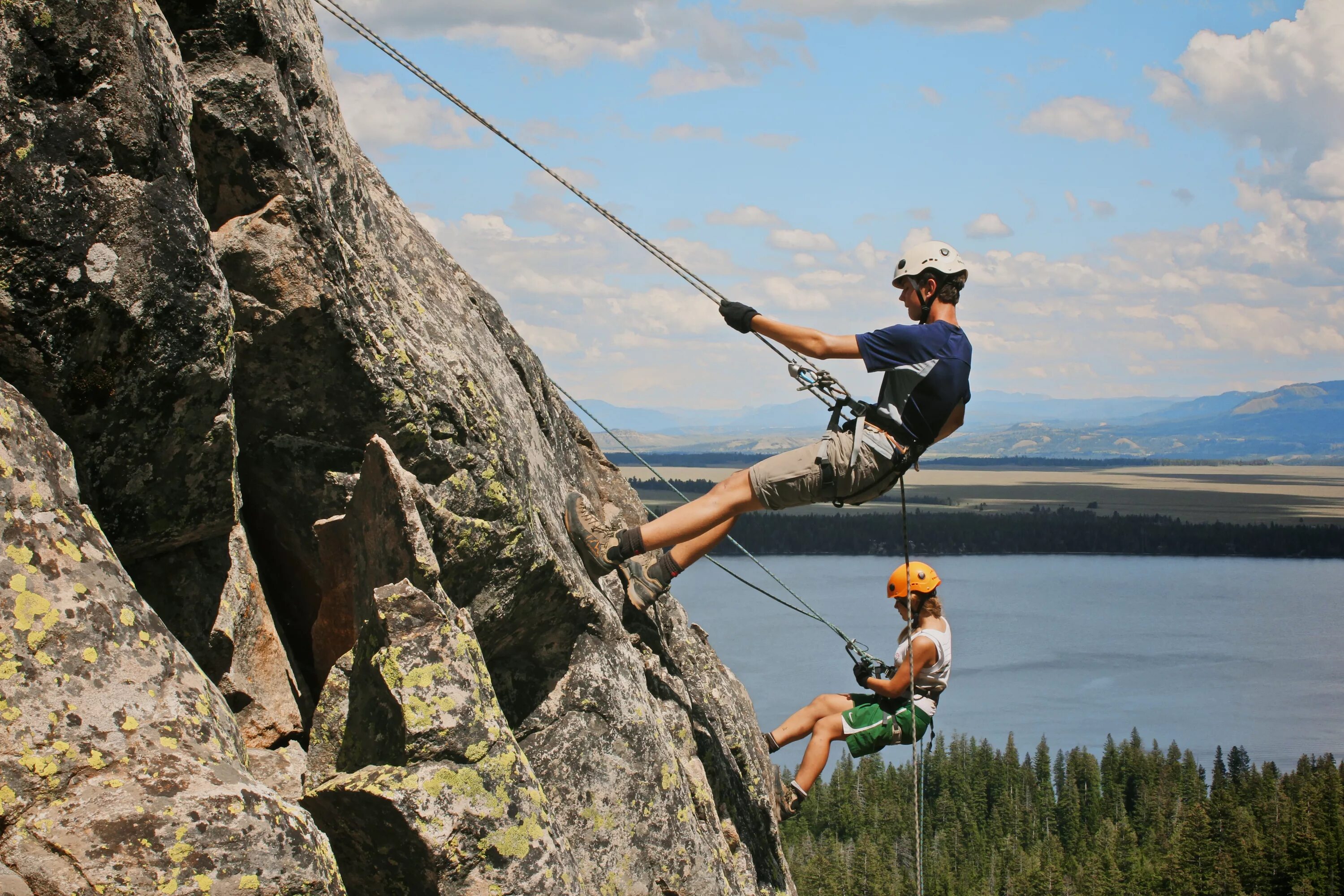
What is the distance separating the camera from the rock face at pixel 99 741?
3.38 metres

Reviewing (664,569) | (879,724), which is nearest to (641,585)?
(664,569)

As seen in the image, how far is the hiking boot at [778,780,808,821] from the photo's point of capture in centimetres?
1024

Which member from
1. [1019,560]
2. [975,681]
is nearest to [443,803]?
[975,681]

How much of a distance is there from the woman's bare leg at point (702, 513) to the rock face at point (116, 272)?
3.15 meters

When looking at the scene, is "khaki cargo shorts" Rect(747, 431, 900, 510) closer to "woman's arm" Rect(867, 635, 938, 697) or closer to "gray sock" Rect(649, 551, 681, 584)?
"gray sock" Rect(649, 551, 681, 584)

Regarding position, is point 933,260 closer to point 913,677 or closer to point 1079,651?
point 913,677

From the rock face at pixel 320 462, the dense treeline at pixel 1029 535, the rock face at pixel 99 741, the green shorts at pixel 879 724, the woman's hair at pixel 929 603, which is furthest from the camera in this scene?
the dense treeline at pixel 1029 535

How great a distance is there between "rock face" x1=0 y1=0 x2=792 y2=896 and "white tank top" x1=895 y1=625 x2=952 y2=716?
2.45m

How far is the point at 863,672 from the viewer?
10094mm

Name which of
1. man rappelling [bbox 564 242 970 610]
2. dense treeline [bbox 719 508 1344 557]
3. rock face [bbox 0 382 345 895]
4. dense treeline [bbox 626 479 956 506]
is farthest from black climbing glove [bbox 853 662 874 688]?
dense treeline [bbox 719 508 1344 557]

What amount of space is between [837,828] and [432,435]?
8117 centimetres

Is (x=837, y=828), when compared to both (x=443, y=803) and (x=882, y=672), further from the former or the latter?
(x=443, y=803)

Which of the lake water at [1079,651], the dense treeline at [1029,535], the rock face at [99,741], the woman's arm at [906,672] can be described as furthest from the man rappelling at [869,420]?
the dense treeline at [1029,535]

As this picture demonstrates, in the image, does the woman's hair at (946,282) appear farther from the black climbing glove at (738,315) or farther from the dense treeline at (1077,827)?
the dense treeline at (1077,827)
